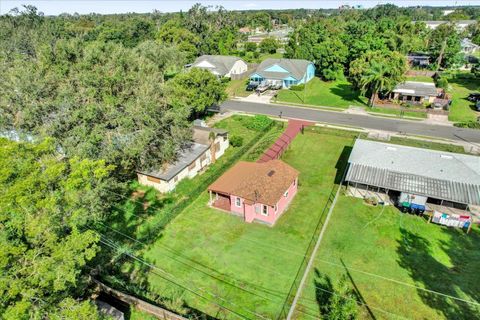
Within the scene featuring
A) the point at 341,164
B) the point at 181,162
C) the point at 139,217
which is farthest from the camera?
the point at 341,164

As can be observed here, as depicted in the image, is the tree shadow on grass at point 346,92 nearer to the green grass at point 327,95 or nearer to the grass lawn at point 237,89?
the green grass at point 327,95

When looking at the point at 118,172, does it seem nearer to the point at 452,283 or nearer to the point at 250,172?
the point at 250,172

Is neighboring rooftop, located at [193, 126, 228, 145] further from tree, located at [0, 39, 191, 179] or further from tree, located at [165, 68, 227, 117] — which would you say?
tree, located at [165, 68, 227, 117]

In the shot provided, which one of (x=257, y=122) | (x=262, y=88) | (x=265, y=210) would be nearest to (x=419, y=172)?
(x=265, y=210)

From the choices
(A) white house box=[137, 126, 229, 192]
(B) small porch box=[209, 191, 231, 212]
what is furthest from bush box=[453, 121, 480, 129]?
(B) small porch box=[209, 191, 231, 212]

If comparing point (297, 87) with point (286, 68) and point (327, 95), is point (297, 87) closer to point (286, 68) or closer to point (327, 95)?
point (286, 68)

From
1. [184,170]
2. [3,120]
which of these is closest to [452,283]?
[184,170]

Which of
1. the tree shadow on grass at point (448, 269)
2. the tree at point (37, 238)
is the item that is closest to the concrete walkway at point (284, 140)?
the tree shadow on grass at point (448, 269)
